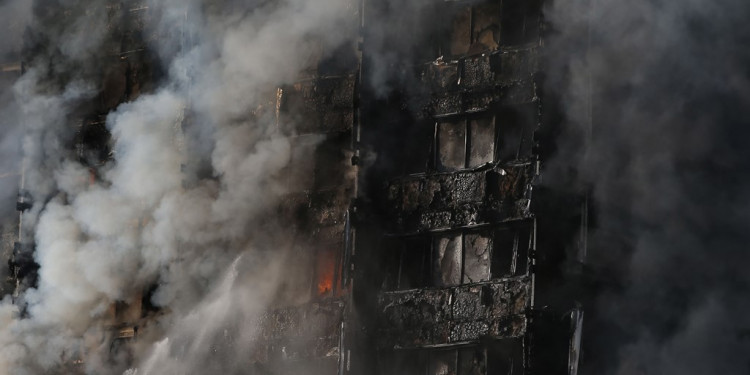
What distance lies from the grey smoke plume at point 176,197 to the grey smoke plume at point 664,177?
318cm

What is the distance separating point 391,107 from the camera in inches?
555

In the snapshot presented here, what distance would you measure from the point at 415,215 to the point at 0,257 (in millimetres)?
6073

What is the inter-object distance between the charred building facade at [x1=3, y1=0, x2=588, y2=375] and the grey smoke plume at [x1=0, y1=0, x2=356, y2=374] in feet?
0.62

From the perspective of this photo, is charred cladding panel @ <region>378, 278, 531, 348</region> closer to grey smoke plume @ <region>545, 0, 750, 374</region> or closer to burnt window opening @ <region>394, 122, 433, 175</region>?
grey smoke plume @ <region>545, 0, 750, 374</region>

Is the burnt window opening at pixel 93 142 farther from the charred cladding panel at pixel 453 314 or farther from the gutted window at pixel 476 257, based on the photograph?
the gutted window at pixel 476 257

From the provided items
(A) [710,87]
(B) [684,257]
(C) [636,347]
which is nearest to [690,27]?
(A) [710,87]

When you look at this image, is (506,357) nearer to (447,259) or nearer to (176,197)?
(447,259)

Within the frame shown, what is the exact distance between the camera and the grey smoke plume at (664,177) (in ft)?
39.1

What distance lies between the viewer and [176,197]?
49.8 ft

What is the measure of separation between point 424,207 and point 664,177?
2619 mm

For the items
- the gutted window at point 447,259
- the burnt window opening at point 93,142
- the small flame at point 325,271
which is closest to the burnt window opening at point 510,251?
the gutted window at point 447,259

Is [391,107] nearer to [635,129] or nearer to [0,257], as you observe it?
[635,129]

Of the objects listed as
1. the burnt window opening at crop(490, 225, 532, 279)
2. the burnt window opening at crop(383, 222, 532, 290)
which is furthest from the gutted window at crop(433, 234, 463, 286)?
the burnt window opening at crop(490, 225, 532, 279)

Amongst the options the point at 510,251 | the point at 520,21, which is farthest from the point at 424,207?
the point at 520,21
